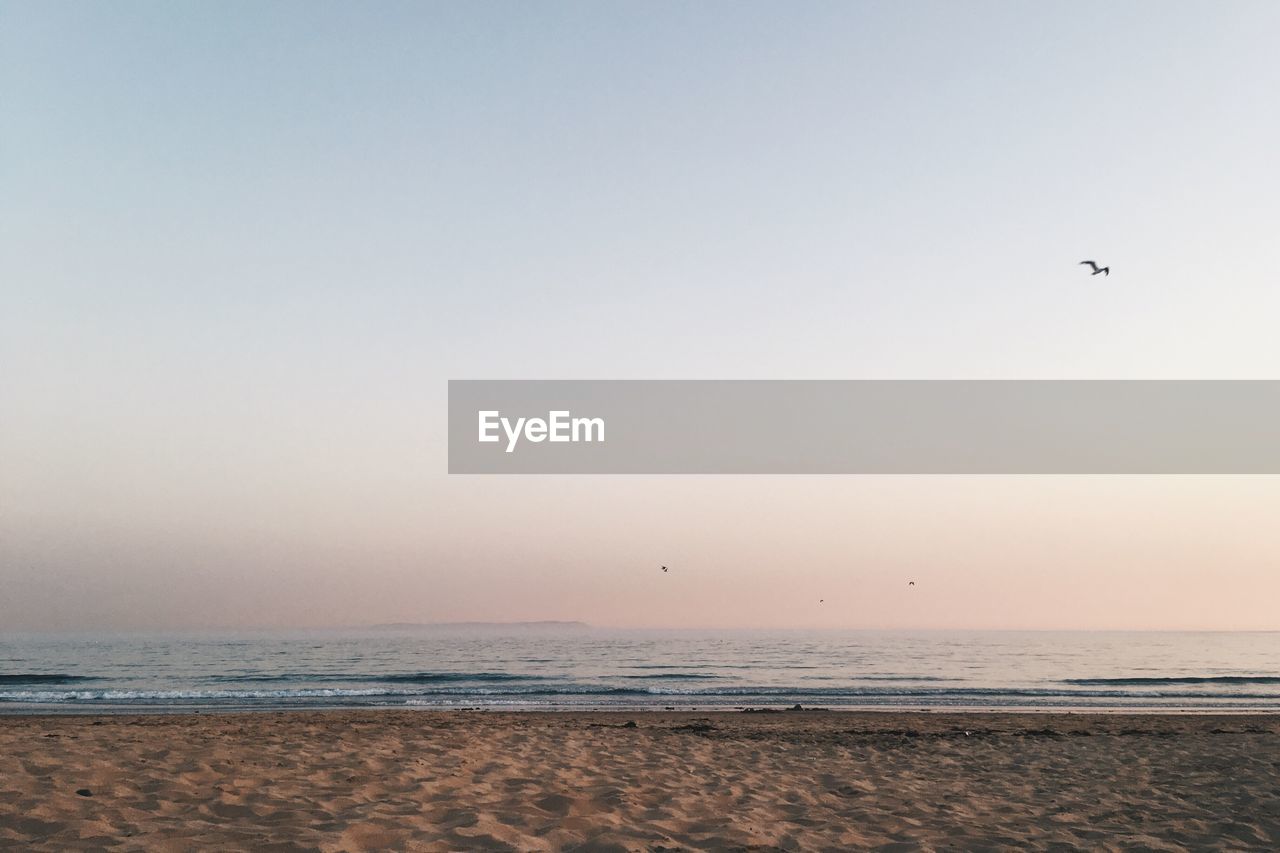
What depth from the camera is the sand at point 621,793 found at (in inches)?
256

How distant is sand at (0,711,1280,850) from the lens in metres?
6.49

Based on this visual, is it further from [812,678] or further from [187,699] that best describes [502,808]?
[812,678]

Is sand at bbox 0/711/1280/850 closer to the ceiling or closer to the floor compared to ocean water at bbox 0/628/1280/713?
closer to the ceiling

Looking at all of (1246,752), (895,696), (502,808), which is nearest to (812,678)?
(895,696)

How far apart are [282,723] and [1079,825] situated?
634 inches

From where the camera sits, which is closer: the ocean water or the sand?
the sand

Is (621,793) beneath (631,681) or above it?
above

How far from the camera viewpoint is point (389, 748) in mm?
10633

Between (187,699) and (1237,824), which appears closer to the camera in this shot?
(1237,824)

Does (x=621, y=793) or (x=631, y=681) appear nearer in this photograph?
(x=621, y=793)

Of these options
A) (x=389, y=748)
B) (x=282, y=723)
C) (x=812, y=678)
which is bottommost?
(x=812, y=678)

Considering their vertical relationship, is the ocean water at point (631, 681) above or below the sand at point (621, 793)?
below

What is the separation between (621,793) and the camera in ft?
26.8

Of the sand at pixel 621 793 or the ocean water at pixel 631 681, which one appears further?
the ocean water at pixel 631 681
